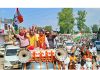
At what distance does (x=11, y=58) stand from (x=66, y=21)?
4.22 feet

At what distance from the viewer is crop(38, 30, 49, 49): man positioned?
12.4 m

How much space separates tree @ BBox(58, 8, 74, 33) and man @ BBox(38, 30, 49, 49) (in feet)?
1.18

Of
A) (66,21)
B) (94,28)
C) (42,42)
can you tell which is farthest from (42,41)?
(94,28)

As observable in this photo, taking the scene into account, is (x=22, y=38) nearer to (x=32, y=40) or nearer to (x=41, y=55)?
(x=32, y=40)

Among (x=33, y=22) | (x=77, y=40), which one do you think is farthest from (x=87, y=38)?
(x=33, y=22)

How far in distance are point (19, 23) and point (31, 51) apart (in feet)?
1.89

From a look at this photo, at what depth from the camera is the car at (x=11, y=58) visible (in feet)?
40.5

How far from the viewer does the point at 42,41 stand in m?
12.4

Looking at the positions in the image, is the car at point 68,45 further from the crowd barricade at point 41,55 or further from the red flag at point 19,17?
the red flag at point 19,17

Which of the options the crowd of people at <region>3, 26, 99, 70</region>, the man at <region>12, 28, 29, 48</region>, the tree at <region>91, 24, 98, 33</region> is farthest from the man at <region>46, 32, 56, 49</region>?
the tree at <region>91, 24, 98, 33</region>

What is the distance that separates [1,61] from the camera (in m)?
12.5

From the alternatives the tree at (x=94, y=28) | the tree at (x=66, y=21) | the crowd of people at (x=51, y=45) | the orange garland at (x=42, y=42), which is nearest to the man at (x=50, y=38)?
the crowd of people at (x=51, y=45)

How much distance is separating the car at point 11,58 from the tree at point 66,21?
36.7 inches

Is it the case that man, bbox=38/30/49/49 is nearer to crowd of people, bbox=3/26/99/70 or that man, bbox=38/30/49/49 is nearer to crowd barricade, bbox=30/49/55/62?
crowd of people, bbox=3/26/99/70
